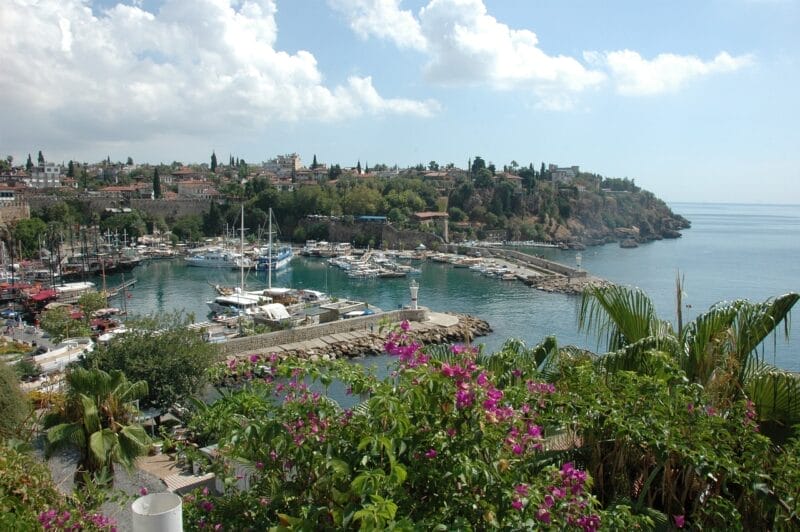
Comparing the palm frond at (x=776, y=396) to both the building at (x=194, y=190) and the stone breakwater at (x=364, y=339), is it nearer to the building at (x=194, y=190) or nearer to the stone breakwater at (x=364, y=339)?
the stone breakwater at (x=364, y=339)

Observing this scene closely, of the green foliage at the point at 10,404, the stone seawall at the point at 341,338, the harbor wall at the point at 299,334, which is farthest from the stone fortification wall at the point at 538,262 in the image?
the green foliage at the point at 10,404

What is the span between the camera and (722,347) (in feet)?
9.49

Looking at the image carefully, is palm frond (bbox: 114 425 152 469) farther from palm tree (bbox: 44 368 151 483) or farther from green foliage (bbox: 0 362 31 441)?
green foliage (bbox: 0 362 31 441)

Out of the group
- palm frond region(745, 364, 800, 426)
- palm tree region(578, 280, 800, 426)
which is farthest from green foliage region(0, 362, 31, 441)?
palm frond region(745, 364, 800, 426)

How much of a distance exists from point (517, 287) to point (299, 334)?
19536mm

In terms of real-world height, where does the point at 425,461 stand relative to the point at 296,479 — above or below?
above

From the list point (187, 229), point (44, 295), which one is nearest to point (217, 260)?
point (187, 229)

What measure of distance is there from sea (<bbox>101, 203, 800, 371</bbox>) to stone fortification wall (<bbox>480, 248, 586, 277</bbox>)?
1.11m

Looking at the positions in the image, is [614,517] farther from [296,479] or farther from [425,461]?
[296,479]

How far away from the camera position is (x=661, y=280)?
136ft

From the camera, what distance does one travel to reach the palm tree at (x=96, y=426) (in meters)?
5.34

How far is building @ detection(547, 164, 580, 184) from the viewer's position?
97.5m

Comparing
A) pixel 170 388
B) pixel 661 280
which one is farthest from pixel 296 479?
pixel 661 280

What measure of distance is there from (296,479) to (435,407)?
609mm
